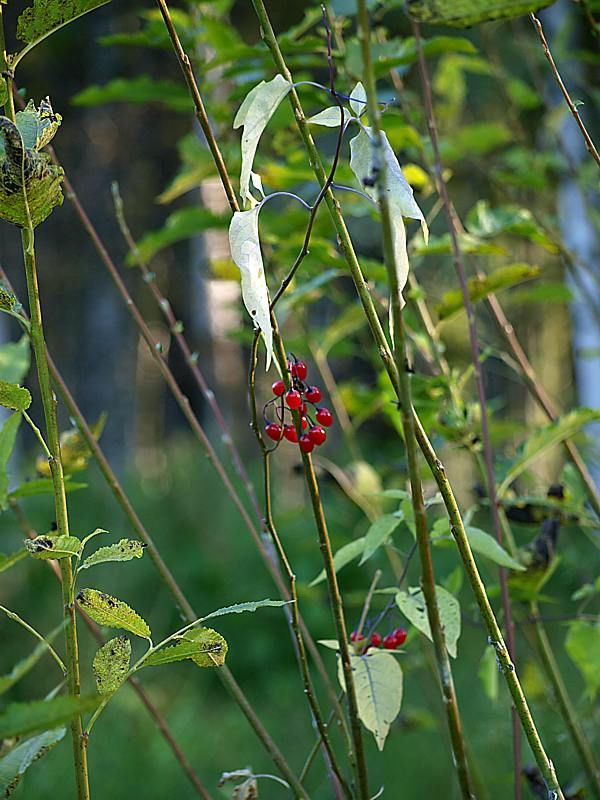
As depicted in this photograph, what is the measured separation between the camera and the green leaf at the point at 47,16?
441mm

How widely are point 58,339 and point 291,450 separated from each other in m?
2.10

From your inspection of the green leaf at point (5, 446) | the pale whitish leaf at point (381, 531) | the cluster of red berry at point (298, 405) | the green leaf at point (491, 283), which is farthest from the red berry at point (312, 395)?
the green leaf at point (491, 283)

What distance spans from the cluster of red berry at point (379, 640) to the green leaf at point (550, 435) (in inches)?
6.8

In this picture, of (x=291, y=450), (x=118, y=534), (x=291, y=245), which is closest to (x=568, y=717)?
(x=291, y=245)

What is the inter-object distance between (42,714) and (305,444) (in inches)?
8.6

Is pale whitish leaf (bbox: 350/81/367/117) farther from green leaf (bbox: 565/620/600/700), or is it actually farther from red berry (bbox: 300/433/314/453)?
green leaf (bbox: 565/620/600/700)

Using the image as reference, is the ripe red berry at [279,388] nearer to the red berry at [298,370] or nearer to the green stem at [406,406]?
the red berry at [298,370]

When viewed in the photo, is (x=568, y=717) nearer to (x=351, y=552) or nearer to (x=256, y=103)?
(x=351, y=552)

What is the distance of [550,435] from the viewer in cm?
69

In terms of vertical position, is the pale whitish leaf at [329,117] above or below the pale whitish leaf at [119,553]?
above

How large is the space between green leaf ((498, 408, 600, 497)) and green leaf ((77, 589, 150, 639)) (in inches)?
15.1

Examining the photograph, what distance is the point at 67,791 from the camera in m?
1.52

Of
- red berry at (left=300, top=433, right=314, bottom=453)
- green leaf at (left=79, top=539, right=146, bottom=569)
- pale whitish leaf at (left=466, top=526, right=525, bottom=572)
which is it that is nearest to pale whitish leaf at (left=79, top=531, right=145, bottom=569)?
green leaf at (left=79, top=539, right=146, bottom=569)

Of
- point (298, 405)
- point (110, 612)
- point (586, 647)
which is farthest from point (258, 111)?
point (586, 647)
